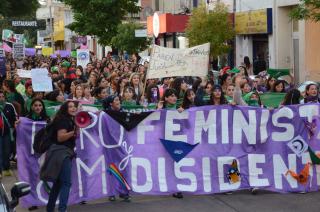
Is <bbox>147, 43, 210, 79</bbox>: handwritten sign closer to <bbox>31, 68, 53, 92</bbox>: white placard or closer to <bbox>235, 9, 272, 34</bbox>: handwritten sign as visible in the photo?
<bbox>31, 68, 53, 92</bbox>: white placard

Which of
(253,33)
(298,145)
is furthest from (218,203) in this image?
(253,33)

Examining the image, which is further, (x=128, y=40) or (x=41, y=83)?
(x=128, y=40)

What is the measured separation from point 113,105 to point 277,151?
8.45 feet

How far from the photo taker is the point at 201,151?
31.0 feet

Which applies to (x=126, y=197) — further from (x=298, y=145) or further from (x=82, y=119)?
(x=298, y=145)

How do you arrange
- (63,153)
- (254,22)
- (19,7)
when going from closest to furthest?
(63,153), (254,22), (19,7)

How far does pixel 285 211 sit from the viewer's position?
27.4 feet

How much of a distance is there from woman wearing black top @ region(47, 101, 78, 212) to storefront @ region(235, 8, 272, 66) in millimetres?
17320

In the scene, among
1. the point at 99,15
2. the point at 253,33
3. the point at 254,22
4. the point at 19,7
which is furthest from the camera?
the point at 99,15

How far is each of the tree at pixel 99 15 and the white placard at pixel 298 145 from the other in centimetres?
2935

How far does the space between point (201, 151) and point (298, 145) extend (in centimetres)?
144

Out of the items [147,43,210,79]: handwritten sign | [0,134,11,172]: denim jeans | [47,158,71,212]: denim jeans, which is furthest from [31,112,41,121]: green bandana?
[147,43,210,79]: handwritten sign

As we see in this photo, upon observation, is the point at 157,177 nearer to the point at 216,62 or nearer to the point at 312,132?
the point at 312,132

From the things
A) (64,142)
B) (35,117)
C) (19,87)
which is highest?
(19,87)
